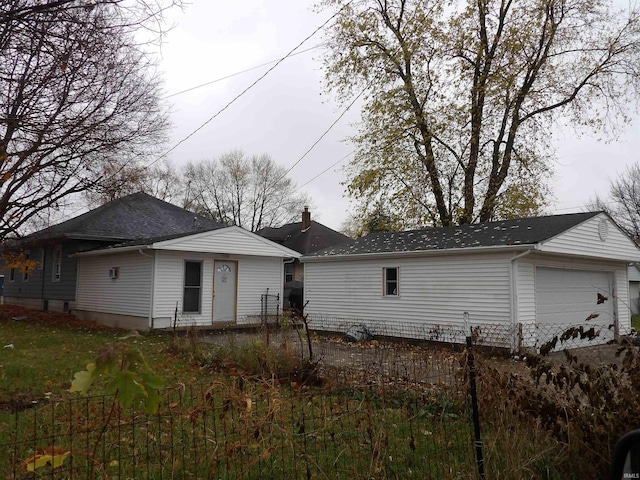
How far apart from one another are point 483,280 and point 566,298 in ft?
10.7

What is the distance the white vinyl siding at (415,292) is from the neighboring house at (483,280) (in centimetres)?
3

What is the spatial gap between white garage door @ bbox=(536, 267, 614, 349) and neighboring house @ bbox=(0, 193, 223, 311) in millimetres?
14387

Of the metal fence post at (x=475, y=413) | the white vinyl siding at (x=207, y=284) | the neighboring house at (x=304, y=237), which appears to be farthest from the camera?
the neighboring house at (x=304, y=237)

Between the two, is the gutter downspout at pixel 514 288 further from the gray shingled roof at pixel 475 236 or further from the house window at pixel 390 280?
the house window at pixel 390 280

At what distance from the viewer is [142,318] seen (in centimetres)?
1536

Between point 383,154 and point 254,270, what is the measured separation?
28.9 feet

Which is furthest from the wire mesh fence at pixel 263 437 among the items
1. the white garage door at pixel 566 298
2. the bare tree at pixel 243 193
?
the bare tree at pixel 243 193

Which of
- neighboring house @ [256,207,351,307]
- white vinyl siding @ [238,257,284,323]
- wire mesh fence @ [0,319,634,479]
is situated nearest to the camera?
wire mesh fence @ [0,319,634,479]

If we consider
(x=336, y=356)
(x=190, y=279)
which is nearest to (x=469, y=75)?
(x=190, y=279)

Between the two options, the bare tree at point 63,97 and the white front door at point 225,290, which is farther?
the white front door at point 225,290

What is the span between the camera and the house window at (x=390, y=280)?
49.7 feet

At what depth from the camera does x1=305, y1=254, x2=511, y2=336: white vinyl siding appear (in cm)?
1263

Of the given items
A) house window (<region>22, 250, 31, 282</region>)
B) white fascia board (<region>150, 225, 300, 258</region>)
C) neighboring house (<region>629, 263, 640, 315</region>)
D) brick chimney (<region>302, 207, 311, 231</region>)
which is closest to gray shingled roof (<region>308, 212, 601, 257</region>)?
white fascia board (<region>150, 225, 300, 258</region>)

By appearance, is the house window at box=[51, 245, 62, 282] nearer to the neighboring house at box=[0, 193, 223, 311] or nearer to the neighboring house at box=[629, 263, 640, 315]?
the neighboring house at box=[0, 193, 223, 311]
